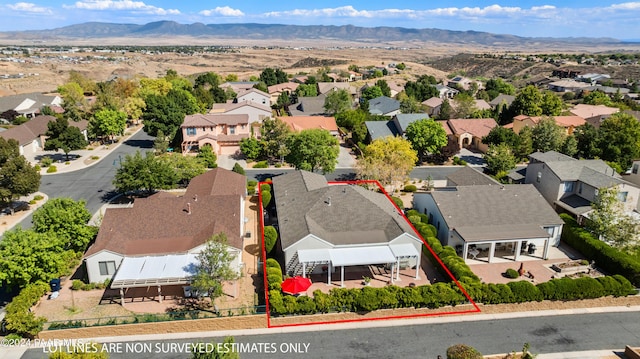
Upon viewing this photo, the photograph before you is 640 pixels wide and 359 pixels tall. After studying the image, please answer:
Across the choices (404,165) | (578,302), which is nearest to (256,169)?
(404,165)

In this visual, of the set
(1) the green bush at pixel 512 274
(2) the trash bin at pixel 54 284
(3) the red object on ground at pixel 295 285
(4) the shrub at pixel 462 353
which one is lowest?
(1) the green bush at pixel 512 274

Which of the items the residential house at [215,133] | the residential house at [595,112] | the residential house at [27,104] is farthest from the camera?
the residential house at [27,104]

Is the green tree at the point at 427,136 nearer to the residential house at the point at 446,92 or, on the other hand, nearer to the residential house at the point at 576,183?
the residential house at the point at 576,183

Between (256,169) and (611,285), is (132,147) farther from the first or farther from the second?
(611,285)

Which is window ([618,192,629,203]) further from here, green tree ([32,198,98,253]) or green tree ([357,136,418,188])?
green tree ([32,198,98,253])

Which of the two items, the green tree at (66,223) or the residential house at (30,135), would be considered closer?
the green tree at (66,223)

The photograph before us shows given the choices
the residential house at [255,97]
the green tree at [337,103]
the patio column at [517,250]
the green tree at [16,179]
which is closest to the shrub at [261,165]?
the green tree at [16,179]
